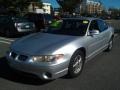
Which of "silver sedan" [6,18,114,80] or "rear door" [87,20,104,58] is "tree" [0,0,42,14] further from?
"silver sedan" [6,18,114,80]

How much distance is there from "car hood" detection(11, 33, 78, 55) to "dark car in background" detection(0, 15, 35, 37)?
24.9 ft

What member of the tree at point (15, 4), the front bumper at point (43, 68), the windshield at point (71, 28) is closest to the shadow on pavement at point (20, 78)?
the front bumper at point (43, 68)

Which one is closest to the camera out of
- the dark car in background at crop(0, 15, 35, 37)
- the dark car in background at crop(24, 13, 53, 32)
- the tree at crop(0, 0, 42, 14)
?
the dark car in background at crop(0, 15, 35, 37)

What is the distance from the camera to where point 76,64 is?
17.5 ft

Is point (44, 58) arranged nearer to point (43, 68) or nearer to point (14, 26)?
point (43, 68)

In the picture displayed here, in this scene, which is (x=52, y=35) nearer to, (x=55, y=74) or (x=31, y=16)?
(x=55, y=74)

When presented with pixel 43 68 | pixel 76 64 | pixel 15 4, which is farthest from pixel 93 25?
pixel 15 4

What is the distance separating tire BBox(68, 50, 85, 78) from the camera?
5.11m

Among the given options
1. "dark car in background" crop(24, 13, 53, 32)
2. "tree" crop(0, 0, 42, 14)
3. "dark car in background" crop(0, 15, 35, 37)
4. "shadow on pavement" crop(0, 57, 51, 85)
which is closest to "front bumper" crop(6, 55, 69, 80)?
"shadow on pavement" crop(0, 57, 51, 85)

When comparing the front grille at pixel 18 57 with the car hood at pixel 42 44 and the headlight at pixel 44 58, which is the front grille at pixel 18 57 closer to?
the car hood at pixel 42 44

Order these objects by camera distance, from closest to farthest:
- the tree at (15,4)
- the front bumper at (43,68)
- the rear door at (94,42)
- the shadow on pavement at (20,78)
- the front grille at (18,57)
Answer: the front bumper at (43,68) → the front grille at (18,57) → the shadow on pavement at (20,78) → the rear door at (94,42) → the tree at (15,4)

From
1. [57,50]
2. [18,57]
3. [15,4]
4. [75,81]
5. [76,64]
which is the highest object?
[15,4]

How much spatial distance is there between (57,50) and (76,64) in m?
0.77

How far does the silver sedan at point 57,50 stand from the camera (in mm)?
4675
